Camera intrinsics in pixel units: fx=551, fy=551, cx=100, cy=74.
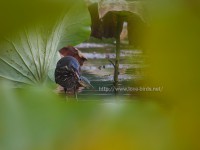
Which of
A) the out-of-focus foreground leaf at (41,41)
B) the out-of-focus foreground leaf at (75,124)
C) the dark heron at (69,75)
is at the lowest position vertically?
the out-of-focus foreground leaf at (75,124)

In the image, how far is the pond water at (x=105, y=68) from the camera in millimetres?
832

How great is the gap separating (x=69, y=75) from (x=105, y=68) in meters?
0.06

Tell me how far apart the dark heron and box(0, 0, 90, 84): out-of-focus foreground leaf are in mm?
14

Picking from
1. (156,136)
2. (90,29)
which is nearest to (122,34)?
(90,29)

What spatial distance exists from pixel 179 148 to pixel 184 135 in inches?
0.8

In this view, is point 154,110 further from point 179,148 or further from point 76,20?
point 76,20

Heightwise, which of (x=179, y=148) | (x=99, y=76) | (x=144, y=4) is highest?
(x=144, y=4)

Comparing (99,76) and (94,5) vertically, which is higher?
(94,5)

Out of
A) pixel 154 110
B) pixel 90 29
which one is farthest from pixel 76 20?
pixel 154 110

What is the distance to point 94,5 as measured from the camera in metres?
0.83

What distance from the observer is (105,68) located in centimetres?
84

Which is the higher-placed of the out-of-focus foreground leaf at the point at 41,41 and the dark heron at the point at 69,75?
the out-of-focus foreground leaf at the point at 41,41

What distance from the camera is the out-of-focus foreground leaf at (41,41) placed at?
803 mm

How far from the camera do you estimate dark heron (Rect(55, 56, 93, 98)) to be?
833mm
